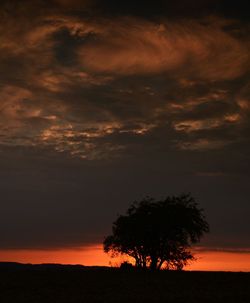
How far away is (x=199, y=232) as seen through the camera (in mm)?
73625

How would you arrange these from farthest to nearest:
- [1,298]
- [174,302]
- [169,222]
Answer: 1. [169,222]
2. [1,298]
3. [174,302]

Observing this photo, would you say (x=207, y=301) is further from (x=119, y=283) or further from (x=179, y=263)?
(x=179, y=263)

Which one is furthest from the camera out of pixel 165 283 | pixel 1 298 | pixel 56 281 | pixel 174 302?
pixel 56 281

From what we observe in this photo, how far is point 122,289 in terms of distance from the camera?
3931 centimetres

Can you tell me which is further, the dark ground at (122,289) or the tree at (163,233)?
the tree at (163,233)

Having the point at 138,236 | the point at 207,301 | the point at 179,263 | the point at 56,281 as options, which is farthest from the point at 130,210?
the point at 207,301

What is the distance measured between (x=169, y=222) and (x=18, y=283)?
3283 centimetres

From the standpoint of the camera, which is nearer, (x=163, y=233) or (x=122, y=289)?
(x=122, y=289)

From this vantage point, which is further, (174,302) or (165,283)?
(165,283)

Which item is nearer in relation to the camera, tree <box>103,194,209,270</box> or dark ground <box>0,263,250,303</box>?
dark ground <box>0,263,250,303</box>

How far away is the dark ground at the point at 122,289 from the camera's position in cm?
3431

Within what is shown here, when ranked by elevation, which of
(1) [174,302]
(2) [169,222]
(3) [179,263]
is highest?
(2) [169,222]

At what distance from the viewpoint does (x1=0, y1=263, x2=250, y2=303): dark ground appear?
34312 millimetres

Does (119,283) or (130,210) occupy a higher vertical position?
(130,210)
